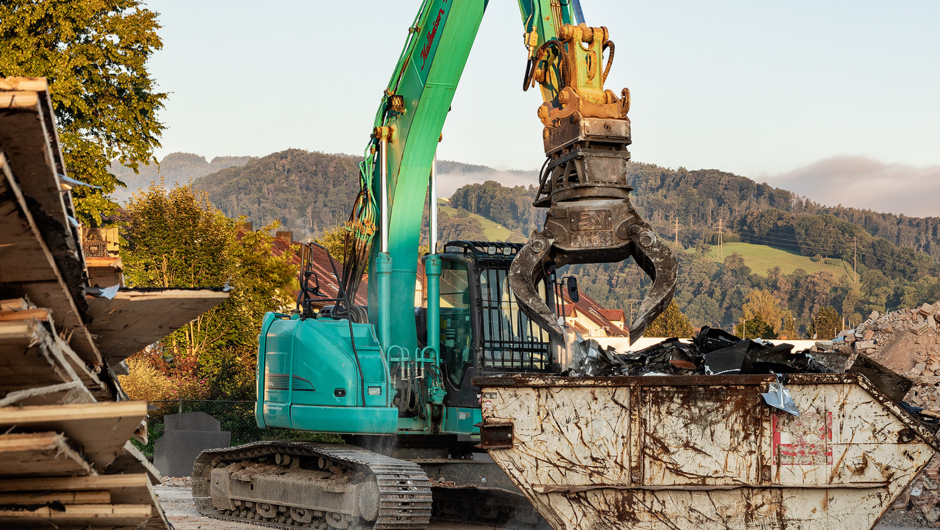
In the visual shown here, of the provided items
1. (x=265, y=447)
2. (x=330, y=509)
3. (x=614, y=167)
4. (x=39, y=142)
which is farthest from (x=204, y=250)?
(x=39, y=142)

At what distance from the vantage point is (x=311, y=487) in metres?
9.73

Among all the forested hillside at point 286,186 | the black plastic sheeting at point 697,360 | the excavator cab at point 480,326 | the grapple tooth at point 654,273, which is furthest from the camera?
the forested hillside at point 286,186

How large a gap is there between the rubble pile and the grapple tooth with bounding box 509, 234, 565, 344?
5.26 m

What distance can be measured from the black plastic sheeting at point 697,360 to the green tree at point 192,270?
14.5 m

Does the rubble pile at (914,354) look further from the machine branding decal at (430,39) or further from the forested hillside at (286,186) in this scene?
the forested hillside at (286,186)

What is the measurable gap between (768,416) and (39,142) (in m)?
5.11

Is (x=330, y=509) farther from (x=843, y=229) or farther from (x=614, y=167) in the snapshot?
(x=843, y=229)

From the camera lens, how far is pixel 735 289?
4884 inches

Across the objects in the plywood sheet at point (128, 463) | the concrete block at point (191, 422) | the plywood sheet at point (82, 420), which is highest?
the plywood sheet at point (82, 420)

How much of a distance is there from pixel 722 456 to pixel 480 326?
11.6 ft

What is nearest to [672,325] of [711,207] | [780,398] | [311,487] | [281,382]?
[281,382]

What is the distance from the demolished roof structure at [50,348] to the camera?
10.3ft

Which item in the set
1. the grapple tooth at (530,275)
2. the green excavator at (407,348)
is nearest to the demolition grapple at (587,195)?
the grapple tooth at (530,275)

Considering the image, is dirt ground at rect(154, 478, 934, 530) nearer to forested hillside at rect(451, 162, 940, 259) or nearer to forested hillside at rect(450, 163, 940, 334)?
forested hillside at rect(450, 163, 940, 334)
